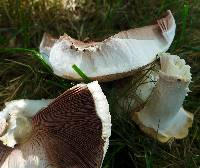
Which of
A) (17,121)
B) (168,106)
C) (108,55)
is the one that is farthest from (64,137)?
(168,106)

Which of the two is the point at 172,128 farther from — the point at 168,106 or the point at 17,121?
the point at 17,121

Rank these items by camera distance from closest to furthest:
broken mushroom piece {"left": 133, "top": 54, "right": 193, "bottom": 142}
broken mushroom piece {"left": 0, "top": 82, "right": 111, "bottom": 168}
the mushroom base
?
broken mushroom piece {"left": 0, "top": 82, "right": 111, "bottom": 168}, broken mushroom piece {"left": 133, "top": 54, "right": 193, "bottom": 142}, the mushroom base

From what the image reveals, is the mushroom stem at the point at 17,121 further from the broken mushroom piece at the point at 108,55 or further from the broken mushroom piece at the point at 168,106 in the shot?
the broken mushroom piece at the point at 168,106

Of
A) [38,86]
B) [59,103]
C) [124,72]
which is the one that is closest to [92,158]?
[59,103]

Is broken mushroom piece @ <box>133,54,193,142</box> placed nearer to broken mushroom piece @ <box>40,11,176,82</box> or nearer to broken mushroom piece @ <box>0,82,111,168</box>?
broken mushroom piece @ <box>40,11,176,82</box>

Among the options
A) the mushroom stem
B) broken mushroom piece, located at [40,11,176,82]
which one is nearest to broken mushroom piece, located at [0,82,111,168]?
the mushroom stem

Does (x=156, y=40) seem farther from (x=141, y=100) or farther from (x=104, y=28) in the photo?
(x=104, y=28)
